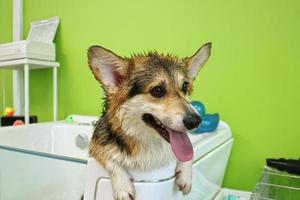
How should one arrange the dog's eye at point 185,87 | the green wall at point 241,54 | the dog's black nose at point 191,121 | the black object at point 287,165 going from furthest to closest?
1. the green wall at point 241,54
2. the black object at point 287,165
3. the dog's eye at point 185,87
4. the dog's black nose at point 191,121

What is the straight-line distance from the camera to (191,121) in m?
0.58

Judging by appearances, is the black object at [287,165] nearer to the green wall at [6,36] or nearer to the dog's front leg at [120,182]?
the dog's front leg at [120,182]

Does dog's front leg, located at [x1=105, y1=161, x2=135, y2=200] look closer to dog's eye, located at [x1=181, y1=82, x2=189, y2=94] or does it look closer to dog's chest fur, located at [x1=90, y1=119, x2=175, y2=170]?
dog's chest fur, located at [x1=90, y1=119, x2=175, y2=170]

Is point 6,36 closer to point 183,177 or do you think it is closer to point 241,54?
point 241,54

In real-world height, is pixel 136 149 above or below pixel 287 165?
above

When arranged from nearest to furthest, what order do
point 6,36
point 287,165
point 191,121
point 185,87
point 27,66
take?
1. point 191,121
2. point 185,87
3. point 287,165
4. point 27,66
5. point 6,36

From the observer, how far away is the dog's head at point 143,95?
0.62 metres

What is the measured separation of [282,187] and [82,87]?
1.31 metres

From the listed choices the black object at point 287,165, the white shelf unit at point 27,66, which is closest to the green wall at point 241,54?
the black object at point 287,165

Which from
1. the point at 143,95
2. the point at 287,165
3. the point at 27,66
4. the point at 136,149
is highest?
the point at 27,66

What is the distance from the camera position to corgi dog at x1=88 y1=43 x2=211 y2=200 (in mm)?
614

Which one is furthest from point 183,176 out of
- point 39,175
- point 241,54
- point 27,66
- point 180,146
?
point 27,66

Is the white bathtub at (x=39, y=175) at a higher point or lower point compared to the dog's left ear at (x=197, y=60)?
lower

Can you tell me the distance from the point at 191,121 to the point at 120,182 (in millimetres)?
197
